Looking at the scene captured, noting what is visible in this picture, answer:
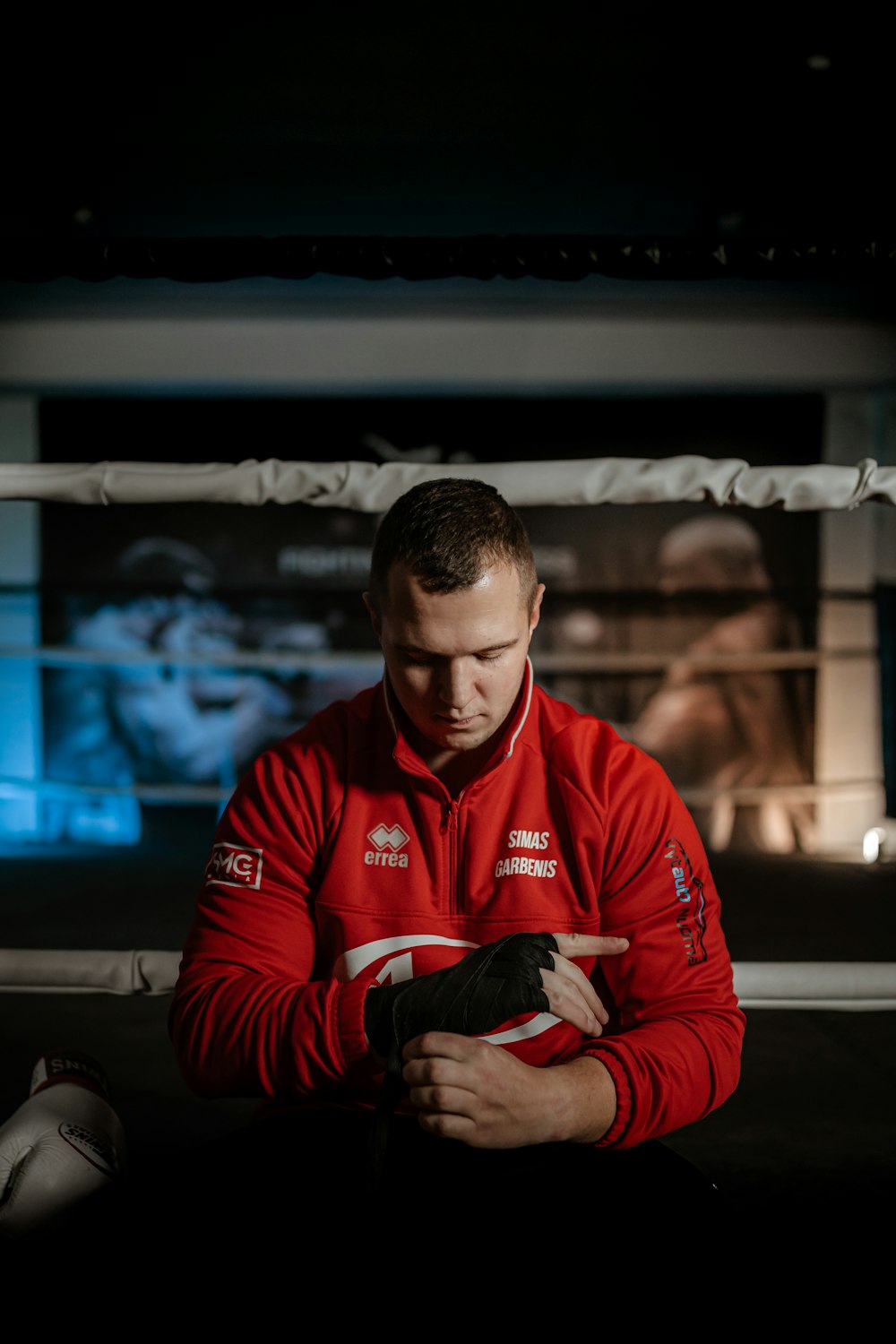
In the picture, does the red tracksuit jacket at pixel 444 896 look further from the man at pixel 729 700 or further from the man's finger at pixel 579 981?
the man at pixel 729 700

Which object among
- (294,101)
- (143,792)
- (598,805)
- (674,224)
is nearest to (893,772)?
(674,224)

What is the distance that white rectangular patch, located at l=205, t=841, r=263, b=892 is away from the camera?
0.99 metres

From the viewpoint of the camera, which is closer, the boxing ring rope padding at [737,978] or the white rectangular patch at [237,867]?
the white rectangular patch at [237,867]

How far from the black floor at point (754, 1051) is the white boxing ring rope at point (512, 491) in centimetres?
33

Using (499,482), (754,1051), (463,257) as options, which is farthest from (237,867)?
(754,1051)

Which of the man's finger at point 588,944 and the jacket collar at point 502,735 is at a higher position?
the jacket collar at point 502,735

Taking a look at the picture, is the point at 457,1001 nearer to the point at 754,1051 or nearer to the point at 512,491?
the point at 512,491

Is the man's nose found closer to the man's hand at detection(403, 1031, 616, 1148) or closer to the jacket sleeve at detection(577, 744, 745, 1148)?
the jacket sleeve at detection(577, 744, 745, 1148)

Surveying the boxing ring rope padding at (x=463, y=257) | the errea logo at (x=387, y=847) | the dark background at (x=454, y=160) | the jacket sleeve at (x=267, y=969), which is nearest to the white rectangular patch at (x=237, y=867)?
the jacket sleeve at (x=267, y=969)

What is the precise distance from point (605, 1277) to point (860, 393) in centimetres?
471

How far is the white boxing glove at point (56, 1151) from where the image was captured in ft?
2.95

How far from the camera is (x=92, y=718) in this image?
4.65 meters

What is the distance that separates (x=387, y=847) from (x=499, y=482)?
1.51ft

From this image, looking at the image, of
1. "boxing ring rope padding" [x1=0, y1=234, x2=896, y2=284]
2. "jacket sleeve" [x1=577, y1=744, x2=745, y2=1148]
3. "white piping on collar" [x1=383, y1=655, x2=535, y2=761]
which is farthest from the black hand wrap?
"boxing ring rope padding" [x1=0, y1=234, x2=896, y2=284]
